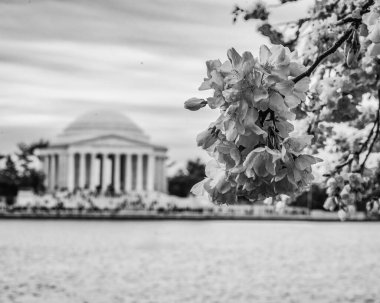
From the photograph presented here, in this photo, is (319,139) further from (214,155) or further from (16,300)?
(16,300)

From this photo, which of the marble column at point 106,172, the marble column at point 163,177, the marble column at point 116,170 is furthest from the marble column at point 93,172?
the marble column at point 163,177

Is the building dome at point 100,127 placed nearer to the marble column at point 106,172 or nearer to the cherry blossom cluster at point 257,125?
the marble column at point 106,172

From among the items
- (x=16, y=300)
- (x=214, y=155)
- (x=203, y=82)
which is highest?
(x=203, y=82)

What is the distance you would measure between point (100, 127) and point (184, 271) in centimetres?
11471

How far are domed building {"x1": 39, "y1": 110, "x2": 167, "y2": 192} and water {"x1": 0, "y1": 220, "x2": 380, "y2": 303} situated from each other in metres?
83.2

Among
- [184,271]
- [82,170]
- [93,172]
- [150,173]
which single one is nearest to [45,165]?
[82,170]

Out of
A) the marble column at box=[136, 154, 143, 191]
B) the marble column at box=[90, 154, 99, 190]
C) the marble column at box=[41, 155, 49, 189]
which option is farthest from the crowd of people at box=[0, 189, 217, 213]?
the marble column at box=[41, 155, 49, 189]

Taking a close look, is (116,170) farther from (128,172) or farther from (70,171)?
(70,171)

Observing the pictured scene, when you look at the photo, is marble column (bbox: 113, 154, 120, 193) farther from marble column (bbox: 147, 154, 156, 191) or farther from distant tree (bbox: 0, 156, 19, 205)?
distant tree (bbox: 0, 156, 19, 205)

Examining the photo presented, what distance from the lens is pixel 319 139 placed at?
11109 mm

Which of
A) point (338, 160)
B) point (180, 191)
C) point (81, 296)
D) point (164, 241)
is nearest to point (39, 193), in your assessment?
point (180, 191)

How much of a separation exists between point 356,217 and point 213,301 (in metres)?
98.2

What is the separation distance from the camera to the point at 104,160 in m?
147

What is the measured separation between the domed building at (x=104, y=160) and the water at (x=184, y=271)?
83244 mm
